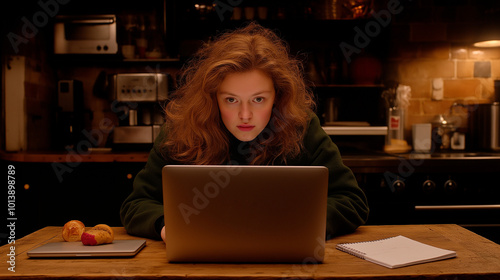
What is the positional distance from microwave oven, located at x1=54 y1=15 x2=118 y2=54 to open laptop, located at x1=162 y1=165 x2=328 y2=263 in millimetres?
2076

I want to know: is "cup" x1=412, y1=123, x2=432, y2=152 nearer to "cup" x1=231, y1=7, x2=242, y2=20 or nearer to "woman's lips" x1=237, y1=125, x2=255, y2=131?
"cup" x1=231, y1=7, x2=242, y2=20

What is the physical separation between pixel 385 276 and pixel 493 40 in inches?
94.9

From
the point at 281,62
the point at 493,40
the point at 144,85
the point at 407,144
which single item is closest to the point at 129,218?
the point at 281,62

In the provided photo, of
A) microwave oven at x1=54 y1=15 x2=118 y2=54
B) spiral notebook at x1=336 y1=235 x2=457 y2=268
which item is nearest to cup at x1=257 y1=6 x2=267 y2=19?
microwave oven at x1=54 y1=15 x2=118 y2=54

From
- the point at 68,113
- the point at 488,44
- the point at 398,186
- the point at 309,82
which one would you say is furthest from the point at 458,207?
the point at 68,113

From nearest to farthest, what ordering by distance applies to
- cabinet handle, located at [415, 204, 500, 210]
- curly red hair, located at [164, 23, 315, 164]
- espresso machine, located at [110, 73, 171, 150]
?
curly red hair, located at [164, 23, 315, 164] → cabinet handle, located at [415, 204, 500, 210] → espresso machine, located at [110, 73, 171, 150]

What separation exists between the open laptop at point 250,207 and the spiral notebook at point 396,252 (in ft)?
0.45

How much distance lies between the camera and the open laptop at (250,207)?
0.74m

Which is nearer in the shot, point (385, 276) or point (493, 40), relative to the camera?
point (385, 276)

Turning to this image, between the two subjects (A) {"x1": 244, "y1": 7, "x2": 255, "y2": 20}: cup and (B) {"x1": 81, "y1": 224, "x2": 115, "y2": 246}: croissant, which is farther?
(A) {"x1": 244, "y1": 7, "x2": 255, "y2": 20}: cup

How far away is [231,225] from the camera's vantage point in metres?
0.76

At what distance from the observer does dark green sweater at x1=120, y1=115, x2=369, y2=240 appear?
1035 mm

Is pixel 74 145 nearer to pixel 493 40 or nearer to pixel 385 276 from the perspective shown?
pixel 385 276

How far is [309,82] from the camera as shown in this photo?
8.54ft
